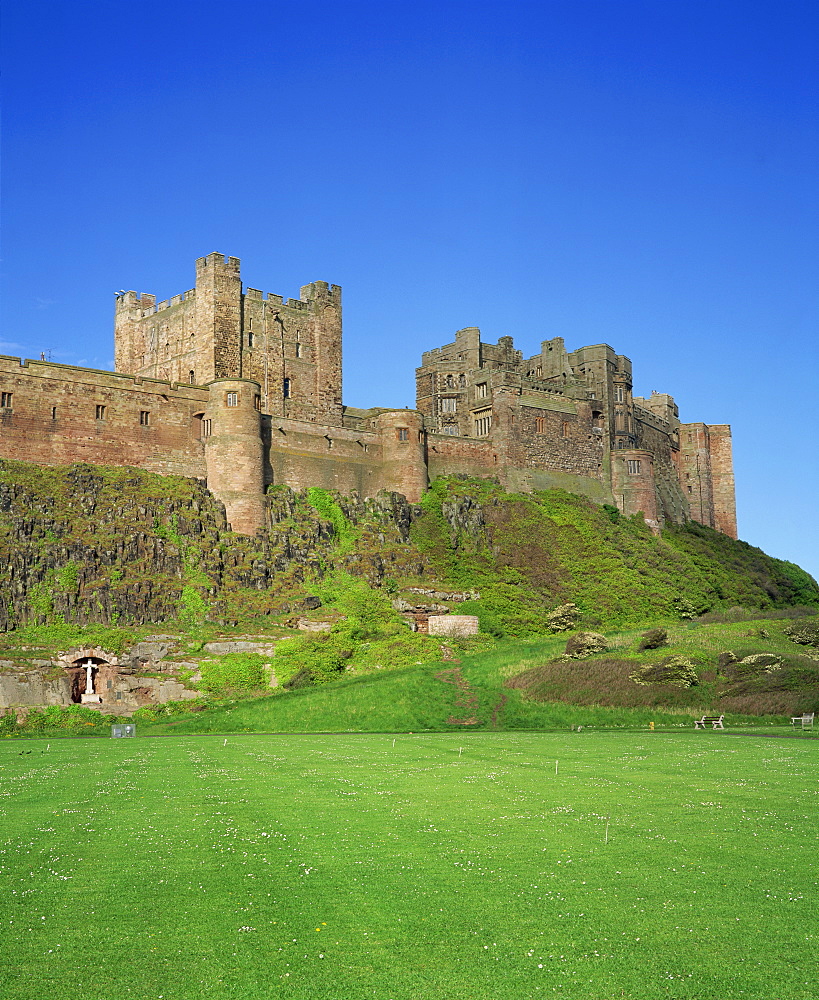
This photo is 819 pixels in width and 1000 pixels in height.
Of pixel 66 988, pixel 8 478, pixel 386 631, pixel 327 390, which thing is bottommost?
pixel 66 988

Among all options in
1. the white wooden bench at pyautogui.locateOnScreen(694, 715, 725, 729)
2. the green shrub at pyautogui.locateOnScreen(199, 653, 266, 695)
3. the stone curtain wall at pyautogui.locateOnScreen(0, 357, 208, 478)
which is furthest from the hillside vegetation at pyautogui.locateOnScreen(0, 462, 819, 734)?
the stone curtain wall at pyautogui.locateOnScreen(0, 357, 208, 478)

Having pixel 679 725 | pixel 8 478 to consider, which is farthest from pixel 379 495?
pixel 679 725

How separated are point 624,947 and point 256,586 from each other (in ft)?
155

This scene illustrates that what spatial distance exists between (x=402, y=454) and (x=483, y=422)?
12.2 meters

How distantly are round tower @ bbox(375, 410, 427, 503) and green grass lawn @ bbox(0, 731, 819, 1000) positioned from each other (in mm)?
47823

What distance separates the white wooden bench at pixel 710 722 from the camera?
37531 mm

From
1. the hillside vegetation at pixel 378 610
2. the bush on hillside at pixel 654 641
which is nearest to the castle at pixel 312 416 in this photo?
the hillside vegetation at pixel 378 610

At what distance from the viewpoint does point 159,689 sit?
158 ft

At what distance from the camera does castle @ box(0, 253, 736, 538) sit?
5966 cm

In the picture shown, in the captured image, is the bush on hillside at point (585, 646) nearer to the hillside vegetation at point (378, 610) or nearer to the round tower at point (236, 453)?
the hillside vegetation at point (378, 610)

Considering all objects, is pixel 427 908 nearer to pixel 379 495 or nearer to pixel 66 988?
pixel 66 988

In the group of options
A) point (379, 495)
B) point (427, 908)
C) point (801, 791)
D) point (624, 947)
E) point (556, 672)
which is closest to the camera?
point (624, 947)

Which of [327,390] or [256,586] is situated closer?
[256,586]

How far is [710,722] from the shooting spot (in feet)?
126
